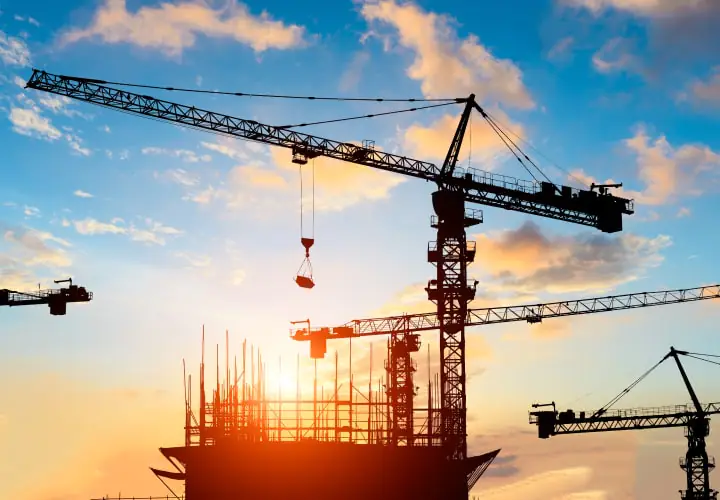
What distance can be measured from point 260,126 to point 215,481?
35.5m

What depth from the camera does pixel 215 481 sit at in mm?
84500

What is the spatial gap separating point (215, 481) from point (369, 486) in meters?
12.3

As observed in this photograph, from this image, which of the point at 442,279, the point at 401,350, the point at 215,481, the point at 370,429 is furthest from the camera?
the point at 401,350

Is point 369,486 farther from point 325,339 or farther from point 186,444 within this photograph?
point 325,339

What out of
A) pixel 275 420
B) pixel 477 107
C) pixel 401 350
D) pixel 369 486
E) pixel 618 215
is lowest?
pixel 369 486

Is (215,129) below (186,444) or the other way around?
the other way around

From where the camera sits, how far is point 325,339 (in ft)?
379

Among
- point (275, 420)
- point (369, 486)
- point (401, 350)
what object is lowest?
point (369, 486)

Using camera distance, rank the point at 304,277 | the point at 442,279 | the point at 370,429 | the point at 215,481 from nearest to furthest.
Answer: the point at 215,481, the point at 370,429, the point at 304,277, the point at 442,279

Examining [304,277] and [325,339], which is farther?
[325,339]

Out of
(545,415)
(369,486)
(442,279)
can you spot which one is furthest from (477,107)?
(369,486)

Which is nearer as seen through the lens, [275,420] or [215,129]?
[275,420]

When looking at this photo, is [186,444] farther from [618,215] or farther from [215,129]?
[618,215]

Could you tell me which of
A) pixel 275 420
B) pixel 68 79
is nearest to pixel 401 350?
pixel 275 420
